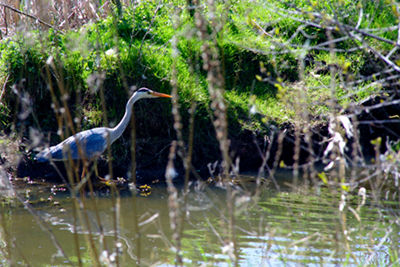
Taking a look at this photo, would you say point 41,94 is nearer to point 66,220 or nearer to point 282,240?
point 66,220

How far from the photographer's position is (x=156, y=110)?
21.8ft

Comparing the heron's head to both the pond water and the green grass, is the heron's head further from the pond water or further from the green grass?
the pond water

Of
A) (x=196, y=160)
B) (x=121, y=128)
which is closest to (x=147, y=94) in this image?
(x=121, y=128)

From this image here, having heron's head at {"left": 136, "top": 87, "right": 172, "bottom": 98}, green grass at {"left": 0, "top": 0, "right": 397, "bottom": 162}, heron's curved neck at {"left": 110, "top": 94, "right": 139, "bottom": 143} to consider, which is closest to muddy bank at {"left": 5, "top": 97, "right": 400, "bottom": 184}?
green grass at {"left": 0, "top": 0, "right": 397, "bottom": 162}

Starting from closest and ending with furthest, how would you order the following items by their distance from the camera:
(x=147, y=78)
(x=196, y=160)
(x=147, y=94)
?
1. (x=147, y=94)
2. (x=196, y=160)
3. (x=147, y=78)

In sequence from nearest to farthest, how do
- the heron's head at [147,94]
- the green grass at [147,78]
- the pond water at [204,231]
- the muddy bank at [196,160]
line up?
1. the pond water at [204,231]
2. the heron's head at [147,94]
3. the muddy bank at [196,160]
4. the green grass at [147,78]

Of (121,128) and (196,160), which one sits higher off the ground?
(121,128)

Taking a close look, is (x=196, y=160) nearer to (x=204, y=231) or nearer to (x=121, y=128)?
(x=121, y=128)

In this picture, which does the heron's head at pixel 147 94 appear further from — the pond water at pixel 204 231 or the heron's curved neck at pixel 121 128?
the pond water at pixel 204 231

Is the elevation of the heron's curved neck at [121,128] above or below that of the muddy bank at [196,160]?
above

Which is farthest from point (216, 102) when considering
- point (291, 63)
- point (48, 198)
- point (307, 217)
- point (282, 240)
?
point (291, 63)

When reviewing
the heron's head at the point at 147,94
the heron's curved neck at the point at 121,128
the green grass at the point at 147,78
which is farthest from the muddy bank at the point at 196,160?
the heron's head at the point at 147,94

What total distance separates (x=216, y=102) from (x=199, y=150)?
4.32 m

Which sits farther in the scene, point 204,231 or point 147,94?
point 147,94
